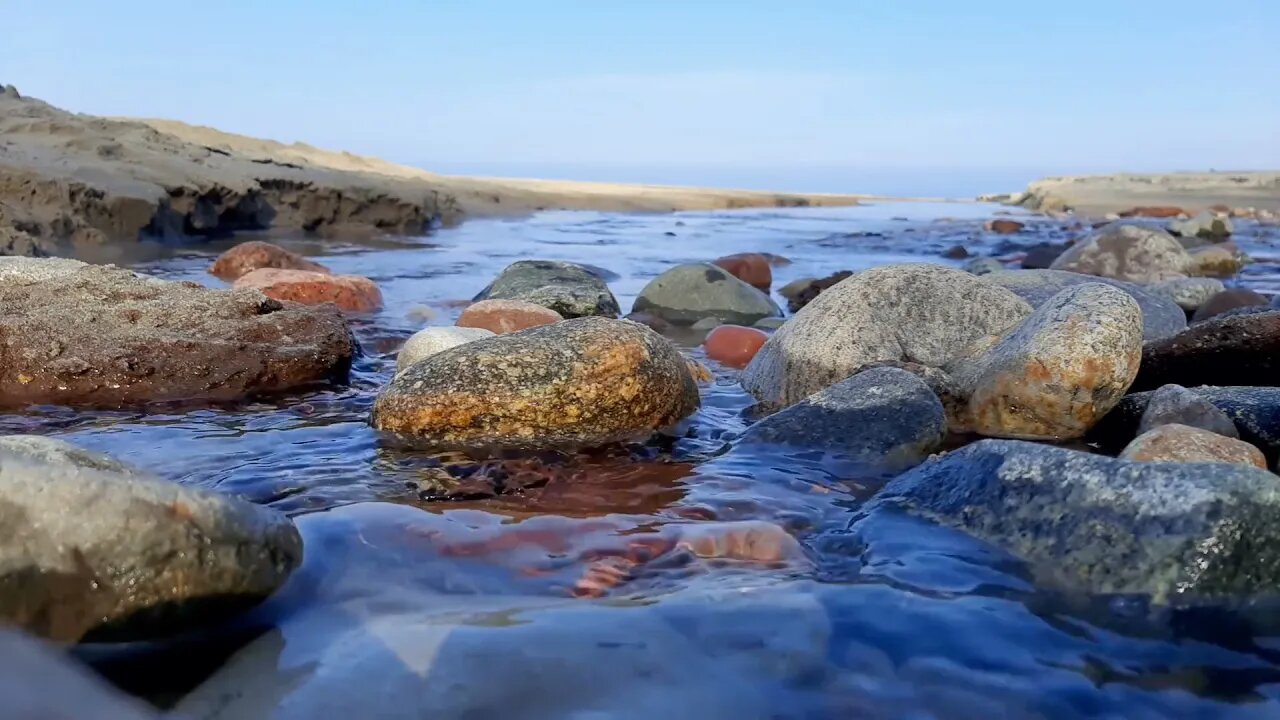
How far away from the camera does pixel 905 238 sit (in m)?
20.2

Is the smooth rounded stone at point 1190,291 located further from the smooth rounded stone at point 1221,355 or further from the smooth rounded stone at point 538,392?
the smooth rounded stone at point 538,392

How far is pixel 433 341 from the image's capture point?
17.0ft

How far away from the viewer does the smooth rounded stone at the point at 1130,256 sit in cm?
1098

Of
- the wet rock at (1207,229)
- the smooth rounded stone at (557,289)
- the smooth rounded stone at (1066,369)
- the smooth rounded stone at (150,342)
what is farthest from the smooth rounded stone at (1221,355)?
the wet rock at (1207,229)

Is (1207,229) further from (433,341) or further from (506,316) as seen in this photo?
(433,341)

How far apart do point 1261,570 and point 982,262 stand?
932 centimetres

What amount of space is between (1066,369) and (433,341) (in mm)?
2999

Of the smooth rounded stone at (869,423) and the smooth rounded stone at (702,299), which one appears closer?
the smooth rounded stone at (869,423)

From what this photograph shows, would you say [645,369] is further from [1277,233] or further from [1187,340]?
[1277,233]

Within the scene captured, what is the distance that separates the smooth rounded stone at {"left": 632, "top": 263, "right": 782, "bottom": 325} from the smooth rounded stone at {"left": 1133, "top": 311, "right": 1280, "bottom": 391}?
371 centimetres

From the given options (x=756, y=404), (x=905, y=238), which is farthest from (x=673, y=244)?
(x=756, y=404)

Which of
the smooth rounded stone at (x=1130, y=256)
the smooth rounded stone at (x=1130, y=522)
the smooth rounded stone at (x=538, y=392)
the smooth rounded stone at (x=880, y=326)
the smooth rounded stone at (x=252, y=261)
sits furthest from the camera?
the smooth rounded stone at (x=1130, y=256)

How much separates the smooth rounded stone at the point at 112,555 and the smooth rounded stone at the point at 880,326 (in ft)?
10.7

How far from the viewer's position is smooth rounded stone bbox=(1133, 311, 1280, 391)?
4742 millimetres
